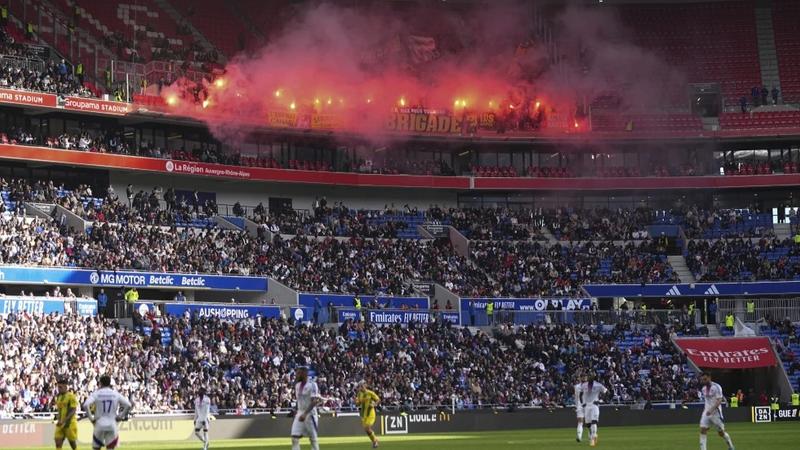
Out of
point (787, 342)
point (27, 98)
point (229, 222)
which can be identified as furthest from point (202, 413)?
point (787, 342)

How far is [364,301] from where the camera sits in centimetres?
7112

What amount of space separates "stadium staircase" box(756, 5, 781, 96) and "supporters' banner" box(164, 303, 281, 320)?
146ft

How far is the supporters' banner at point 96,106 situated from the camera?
69125mm

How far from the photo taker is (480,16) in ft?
298

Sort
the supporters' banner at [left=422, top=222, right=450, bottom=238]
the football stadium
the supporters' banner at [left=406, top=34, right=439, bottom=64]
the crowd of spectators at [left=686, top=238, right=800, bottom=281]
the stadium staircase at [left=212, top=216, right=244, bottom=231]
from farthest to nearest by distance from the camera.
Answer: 1. the supporters' banner at [left=406, top=34, right=439, bottom=64]
2. the supporters' banner at [left=422, top=222, right=450, bottom=238]
3. the crowd of spectators at [left=686, top=238, right=800, bottom=281]
4. the stadium staircase at [left=212, top=216, right=244, bottom=231]
5. the football stadium

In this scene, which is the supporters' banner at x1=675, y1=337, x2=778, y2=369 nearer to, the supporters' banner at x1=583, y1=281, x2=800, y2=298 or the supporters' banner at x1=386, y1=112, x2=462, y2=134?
the supporters' banner at x1=583, y1=281, x2=800, y2=298

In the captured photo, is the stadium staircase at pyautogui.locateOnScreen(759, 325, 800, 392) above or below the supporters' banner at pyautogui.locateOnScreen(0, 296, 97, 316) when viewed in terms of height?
below

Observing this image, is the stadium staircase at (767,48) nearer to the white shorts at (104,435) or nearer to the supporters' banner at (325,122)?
the supporters' banner at (325,122)

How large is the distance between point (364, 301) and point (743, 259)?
1000 inches

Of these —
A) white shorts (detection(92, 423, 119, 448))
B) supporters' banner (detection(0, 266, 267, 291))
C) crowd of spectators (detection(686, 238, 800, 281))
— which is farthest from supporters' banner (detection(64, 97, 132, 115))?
white shorts (detection(92, 423, 119, 448))

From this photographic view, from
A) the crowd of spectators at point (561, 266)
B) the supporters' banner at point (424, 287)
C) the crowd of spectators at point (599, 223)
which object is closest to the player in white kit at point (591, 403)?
the supporters' banner at point (424, 287)

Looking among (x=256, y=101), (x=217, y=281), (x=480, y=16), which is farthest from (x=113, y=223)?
(x=480, y=16)

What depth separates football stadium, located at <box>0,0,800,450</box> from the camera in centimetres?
5581

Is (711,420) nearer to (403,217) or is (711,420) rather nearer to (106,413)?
(106,413)
